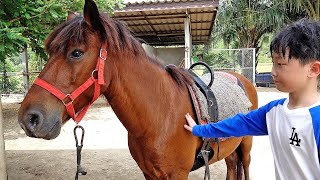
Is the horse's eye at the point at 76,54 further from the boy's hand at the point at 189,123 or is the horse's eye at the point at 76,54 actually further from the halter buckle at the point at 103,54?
the boy's hand at the point at 189,123

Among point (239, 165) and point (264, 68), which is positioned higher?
point (239, 165)

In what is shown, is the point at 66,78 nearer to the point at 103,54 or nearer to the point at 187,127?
the point at 103,54

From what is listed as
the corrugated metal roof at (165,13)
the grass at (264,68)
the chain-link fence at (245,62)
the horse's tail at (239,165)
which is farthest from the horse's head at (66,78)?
the grass at (264,68)

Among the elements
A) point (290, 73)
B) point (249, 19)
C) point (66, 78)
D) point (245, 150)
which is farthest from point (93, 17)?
point (249, 19)

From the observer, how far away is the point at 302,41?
3.58ft

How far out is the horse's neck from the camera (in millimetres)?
1594

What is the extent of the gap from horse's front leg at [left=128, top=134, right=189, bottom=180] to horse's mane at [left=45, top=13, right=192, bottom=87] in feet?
1.93

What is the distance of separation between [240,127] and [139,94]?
1.99 ft

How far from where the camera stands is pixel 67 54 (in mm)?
1385

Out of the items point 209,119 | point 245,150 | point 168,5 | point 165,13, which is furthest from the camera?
point 165,13

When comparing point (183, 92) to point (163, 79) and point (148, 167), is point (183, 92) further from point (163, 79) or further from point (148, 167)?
point (148, 167)

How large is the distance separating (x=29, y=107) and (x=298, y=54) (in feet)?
3.94

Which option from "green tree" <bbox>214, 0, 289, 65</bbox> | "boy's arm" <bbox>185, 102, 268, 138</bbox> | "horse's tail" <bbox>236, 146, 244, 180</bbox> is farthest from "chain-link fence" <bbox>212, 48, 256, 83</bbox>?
"boy's arm" <bbox>185, 102, 268, 138</bbox>

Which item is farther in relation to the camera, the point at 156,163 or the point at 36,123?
the point at 156,163
